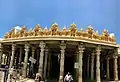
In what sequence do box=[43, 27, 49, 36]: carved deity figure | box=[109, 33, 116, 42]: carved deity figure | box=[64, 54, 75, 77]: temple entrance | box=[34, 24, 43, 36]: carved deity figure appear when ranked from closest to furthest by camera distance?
box=[43, 27, 49, 36]: carved deity figure, box=[34, 24, 43, 36]: carved deity figure, box=[109, 33, 116, 42]: carved deity figure, box=[64, 54, 75, 77]: temple entrance

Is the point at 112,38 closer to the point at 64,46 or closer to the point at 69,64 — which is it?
the point at 64,46

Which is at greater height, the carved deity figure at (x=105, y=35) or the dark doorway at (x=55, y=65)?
the carved deity figure at (x=105, y=35)

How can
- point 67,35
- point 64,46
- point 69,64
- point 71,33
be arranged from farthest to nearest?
point 69,64
point 71,33
point 67,35
point 64,46

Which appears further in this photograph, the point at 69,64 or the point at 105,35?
the point at 69,64

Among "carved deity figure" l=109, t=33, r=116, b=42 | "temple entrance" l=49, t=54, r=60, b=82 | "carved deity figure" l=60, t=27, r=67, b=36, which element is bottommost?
"temple entrance" l=49, t=54, r=60, b=82

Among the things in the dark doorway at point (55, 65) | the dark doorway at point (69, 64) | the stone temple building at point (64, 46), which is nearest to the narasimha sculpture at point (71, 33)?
the stone temple building at point (64, 46)

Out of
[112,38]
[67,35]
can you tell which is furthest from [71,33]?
[112,38]

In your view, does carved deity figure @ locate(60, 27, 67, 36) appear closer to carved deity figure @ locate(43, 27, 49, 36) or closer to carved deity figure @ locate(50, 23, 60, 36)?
carved deity figure @ locate(50, 23, 60, 36)

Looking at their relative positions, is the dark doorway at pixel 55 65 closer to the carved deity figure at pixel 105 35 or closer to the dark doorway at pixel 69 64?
the dark doorway at pixel 69 64

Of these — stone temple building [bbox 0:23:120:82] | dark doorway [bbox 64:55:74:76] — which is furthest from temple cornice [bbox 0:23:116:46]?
dark doorway [bbox 64:55:74:76]

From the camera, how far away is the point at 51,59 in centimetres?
3459

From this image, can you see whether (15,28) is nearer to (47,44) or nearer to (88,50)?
(47,44)

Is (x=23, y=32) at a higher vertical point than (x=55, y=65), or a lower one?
higher

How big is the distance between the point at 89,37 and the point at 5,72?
1156 centimetres
